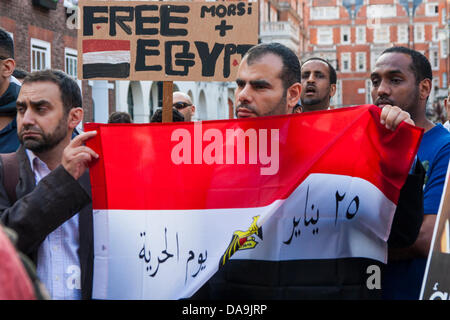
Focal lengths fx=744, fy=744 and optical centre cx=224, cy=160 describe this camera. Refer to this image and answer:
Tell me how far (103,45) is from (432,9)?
310ft

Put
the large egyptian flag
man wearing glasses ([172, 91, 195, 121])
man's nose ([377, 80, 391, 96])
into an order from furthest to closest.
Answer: man wearing glasses ([172, 91, 195, 121]) < man's nose ([377, 80, 391, 96]) < the large egyptian flag

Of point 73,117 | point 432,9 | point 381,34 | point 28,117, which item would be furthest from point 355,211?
point 381,34

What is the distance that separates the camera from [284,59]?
3363 millimetres

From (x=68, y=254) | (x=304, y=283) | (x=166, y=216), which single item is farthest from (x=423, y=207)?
(x=68, y=254)

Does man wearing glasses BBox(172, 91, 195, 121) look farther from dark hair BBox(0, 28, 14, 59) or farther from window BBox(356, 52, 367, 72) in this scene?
window BBox(356, 52, 367, 72)

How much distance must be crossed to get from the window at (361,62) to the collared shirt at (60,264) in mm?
91543

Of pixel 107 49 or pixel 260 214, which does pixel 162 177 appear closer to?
pixel 260 214

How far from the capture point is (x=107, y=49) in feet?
15.3

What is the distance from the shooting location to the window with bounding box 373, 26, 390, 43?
9531 centimetres

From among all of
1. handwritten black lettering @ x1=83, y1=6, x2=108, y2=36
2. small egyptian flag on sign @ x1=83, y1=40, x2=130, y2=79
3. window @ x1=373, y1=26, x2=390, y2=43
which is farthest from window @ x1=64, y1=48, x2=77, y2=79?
window @ x1=373, y1=26, x2=390, y2=43

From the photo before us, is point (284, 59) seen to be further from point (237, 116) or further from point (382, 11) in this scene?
point (382, 11)

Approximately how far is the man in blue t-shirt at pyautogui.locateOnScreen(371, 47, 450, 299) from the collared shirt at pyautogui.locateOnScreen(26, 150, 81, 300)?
48.4 inches

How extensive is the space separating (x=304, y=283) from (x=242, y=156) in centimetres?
58
